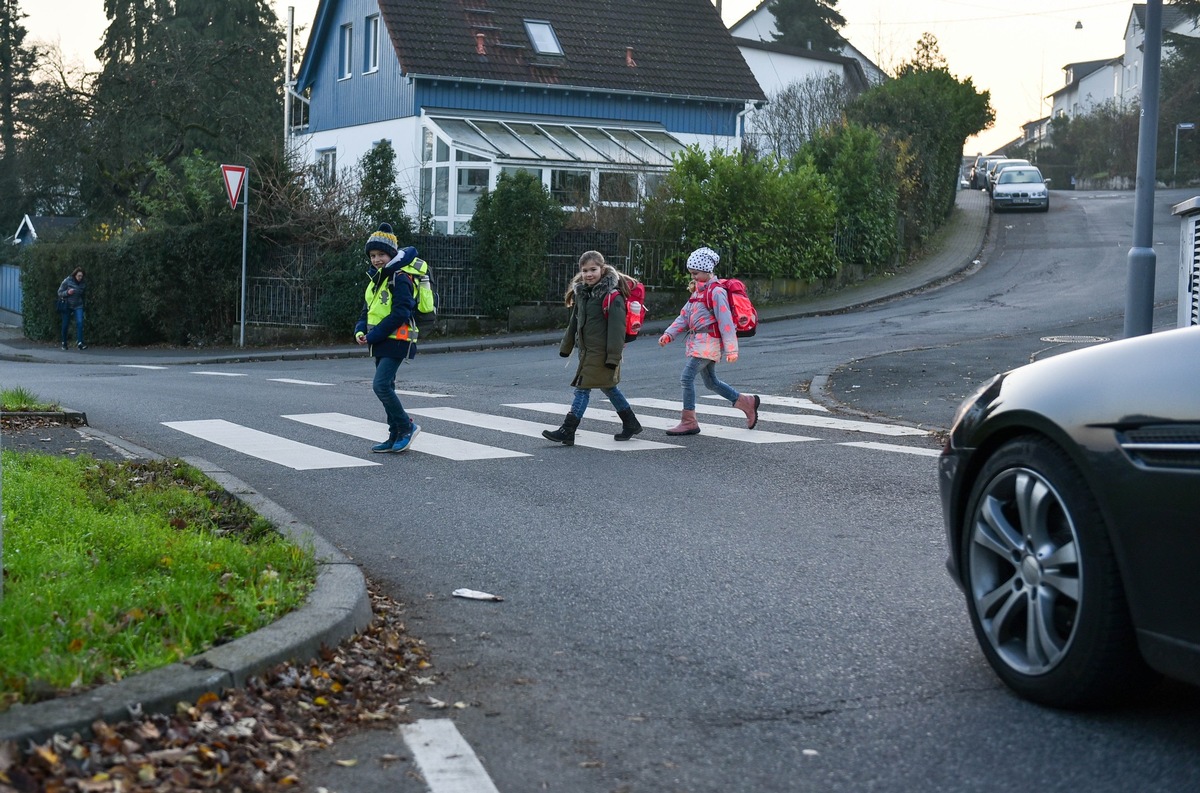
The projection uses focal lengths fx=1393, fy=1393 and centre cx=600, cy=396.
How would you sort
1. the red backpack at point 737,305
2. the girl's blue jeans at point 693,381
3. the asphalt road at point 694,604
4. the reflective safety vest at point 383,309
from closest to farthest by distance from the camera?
the asphalt road at point 694,604 → the reflective safety vest at point 383,309 → the girl's blue jeans at point 693,381 → the red backpack at point 737,305

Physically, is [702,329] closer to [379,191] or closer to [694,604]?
[694,604]

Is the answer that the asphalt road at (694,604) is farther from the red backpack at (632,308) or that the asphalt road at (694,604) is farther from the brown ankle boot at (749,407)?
the red backpack at (632,308)

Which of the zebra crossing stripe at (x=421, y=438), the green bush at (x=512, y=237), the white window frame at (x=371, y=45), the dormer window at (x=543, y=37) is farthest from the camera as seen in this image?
the white window frame at (x=371, y=45)

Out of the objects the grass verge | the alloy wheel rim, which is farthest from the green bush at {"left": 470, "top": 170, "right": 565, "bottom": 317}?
the alloy wheel rim

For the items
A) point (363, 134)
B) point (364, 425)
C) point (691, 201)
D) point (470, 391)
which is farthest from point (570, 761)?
point (363, 134)

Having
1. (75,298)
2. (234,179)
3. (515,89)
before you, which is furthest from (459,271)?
(515,89)

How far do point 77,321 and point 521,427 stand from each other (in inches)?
857

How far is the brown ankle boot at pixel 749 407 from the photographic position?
40.3ft

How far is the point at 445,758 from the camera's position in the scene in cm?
388

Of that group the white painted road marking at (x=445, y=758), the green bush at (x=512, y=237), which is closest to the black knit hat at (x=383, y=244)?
the white painted road marking at (x=445, y=758)

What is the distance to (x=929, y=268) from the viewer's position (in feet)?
109

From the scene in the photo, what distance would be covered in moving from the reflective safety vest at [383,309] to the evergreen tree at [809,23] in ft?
227

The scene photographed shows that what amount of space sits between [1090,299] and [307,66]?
2460 centimetres

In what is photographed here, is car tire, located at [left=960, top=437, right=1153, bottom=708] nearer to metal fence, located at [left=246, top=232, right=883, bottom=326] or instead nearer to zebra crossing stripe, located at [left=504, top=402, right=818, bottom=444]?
zebra crossing stripe, located at [left=504, top=402, right=818, bottom=444]
